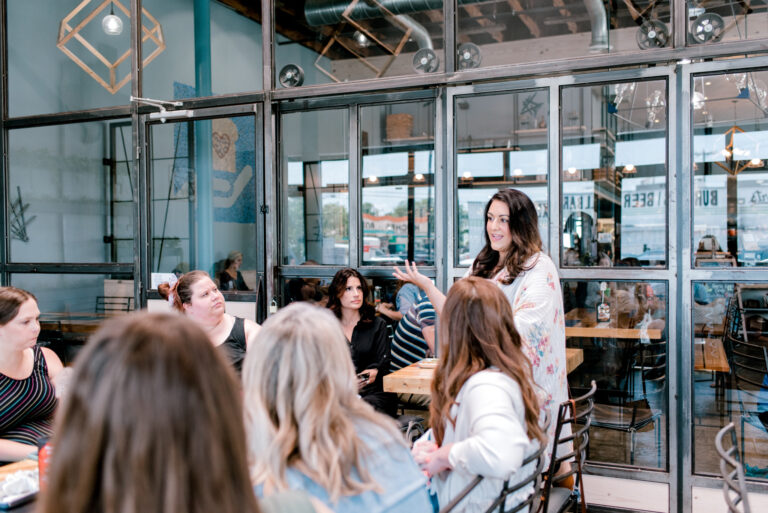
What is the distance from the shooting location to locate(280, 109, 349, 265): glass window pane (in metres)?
4.42

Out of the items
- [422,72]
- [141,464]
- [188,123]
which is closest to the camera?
[141,464]

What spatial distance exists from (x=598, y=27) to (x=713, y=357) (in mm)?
2025

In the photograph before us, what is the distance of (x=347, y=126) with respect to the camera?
436 cm

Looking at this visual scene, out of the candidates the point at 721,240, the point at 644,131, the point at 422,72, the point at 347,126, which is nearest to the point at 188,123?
the point at 347,126

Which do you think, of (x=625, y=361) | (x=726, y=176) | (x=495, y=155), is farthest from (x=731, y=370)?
(x=495, y=155)

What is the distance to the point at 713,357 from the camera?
3.69m

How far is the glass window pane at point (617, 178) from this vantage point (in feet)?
12.0

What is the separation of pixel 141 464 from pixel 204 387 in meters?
0.11

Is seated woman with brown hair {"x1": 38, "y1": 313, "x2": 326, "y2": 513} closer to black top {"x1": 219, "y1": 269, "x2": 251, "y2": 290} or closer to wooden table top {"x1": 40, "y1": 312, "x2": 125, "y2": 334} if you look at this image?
black top {"x1": 219, "y1": 269, "x2": 251, "y2": 290}

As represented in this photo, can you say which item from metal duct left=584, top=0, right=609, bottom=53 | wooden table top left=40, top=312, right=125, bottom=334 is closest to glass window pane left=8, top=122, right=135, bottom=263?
wooden table top left=40, top=312, right=125, bottom=334

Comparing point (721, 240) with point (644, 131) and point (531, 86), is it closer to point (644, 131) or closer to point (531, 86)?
point (644, 131)

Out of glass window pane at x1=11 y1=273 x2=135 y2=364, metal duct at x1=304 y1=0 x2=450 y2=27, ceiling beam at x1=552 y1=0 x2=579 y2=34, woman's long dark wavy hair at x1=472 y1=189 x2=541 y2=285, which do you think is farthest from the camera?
glass window pane at x1=11 y1=273 x2=135 y2=364

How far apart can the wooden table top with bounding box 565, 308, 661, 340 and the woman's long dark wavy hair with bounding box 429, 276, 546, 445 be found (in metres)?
1.98

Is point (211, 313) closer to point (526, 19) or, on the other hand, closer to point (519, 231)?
point (519, 231)
